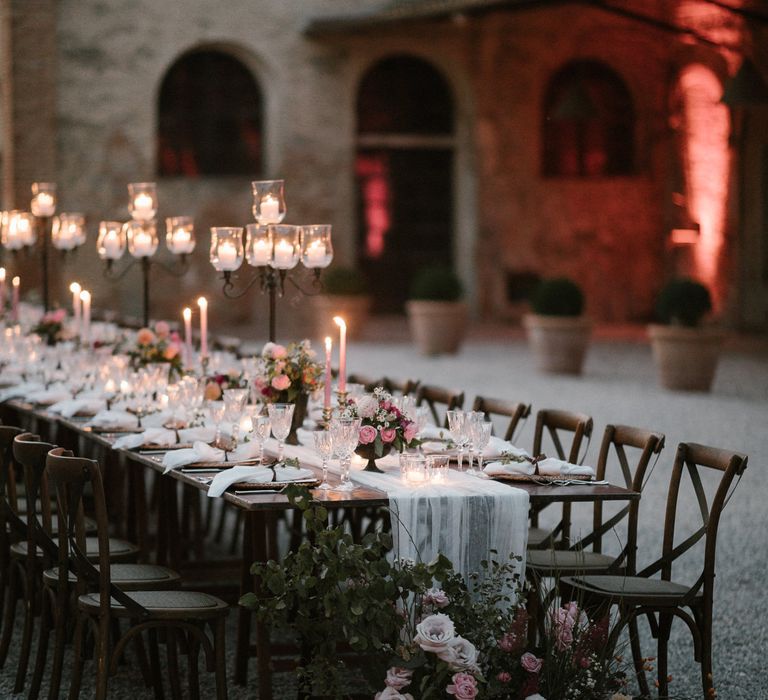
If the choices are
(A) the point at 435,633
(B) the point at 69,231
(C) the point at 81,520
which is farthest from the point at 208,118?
(A) the point at 435,633

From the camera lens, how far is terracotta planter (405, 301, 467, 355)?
52.5 ft

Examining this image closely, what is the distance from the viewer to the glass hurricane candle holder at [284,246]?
5840 millimetres

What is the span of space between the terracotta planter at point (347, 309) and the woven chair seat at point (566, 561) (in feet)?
39.1

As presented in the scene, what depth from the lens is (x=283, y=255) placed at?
5.85 metres

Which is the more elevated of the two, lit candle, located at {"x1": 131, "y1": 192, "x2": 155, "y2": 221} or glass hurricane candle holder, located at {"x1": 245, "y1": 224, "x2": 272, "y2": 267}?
lit candle, located at {"x1": 131, "y1": 192, "x2": 155, "y2": 221}

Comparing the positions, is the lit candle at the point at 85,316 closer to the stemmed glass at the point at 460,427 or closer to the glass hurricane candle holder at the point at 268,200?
the glass hurricane candle holder at the point at 268,200

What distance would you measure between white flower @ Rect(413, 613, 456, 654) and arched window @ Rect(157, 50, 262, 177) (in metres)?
14.8

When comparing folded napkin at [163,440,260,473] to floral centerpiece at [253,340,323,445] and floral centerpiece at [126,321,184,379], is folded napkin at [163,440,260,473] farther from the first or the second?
floral centerpiece at [126,321,184,379]

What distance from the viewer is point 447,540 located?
13.7ft

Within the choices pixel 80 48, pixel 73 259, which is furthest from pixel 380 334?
pixel 80 48

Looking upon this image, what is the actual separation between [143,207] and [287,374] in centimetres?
354

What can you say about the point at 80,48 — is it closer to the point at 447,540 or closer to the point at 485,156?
the point at 485,156

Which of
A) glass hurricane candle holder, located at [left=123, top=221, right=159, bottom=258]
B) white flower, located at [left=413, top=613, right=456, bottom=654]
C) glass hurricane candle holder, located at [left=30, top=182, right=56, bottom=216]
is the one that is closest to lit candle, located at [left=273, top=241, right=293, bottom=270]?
glass hurricane candle holder, located at [left=123, top=221, right=159, bottom=258]

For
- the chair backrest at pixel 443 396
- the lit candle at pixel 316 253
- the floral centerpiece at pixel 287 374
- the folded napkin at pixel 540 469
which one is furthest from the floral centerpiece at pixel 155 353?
the folded napkin at pixel 540 469
